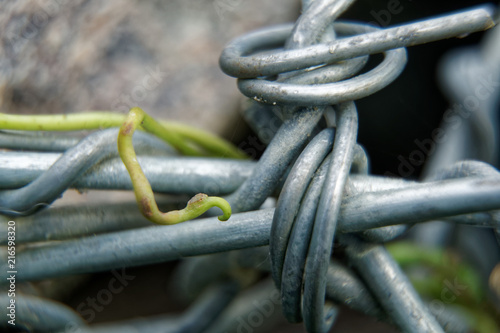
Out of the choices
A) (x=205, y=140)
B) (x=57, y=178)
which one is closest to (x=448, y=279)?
(x=205, y=140)

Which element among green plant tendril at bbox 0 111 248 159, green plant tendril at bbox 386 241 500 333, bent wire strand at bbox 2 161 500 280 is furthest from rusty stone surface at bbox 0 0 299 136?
green plant tendril at bbox 386 241 500 333

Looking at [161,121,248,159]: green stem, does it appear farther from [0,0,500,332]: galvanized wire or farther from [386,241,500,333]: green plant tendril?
[386,241,500,333]: green plant tendril

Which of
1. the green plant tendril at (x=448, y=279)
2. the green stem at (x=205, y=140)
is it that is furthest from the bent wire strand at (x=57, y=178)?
the green plant tendril at (x=448, y=279)

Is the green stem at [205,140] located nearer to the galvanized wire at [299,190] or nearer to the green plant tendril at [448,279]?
the galvanized wire at [299,190]

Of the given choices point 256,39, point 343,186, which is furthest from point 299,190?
point 256,39

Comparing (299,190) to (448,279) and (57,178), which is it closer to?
(57,178)

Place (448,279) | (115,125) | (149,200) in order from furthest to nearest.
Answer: (448,279)
(115,125)
(149,200)
